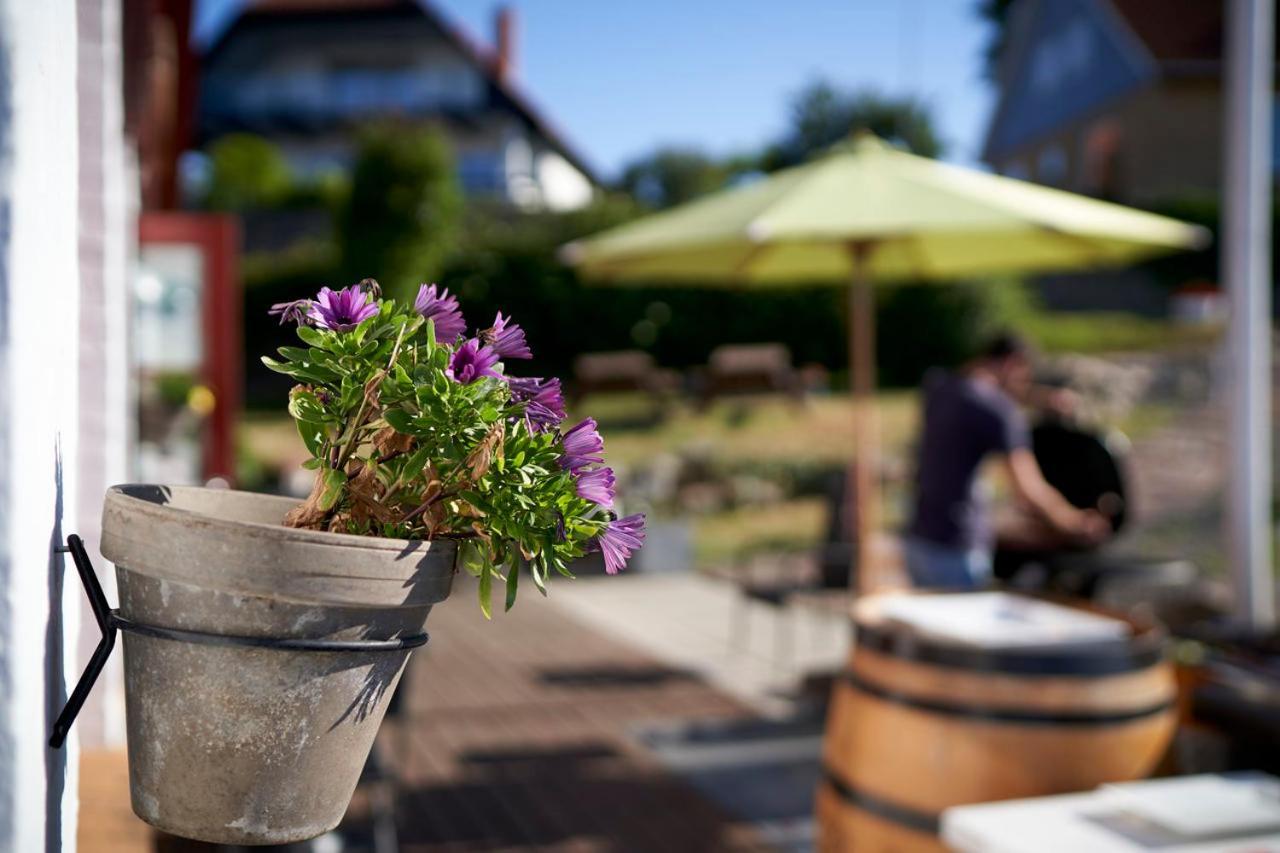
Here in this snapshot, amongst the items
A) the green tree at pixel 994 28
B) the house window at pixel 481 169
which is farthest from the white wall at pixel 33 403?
the house window at pixel 481 169

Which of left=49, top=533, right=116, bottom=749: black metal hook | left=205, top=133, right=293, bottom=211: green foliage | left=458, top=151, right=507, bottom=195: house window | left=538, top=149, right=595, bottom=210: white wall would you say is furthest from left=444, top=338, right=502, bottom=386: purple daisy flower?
left=538, top=149, right=595, bottom=210: white wall

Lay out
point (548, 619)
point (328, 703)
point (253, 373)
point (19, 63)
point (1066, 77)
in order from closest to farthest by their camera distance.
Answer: point (19, 63) → point (328, 703) → point (548, 619) → point (253, 373) → point (1066, 77)

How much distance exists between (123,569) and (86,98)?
2.47 m

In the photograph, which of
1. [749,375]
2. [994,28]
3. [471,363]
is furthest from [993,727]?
[994,28]

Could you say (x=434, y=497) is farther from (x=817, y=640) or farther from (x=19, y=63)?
(x=817, y=640)

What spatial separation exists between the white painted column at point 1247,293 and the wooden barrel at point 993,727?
2.01 meters

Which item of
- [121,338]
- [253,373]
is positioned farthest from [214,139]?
[121,338]

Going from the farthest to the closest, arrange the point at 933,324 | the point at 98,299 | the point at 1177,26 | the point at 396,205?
1. the point at 1177,26
2. the point at 933,324
3. the point at 396,205
4. the point at 98,299

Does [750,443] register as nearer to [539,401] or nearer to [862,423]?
[862,423]

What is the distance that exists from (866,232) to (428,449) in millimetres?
3273

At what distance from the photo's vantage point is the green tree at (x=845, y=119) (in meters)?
36.2

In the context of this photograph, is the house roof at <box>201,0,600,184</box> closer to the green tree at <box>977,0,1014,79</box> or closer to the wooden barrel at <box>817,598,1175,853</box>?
the green tree at <box>977,0,1014,79</box>

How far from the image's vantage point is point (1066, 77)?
29250mm

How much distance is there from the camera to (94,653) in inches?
40.1
